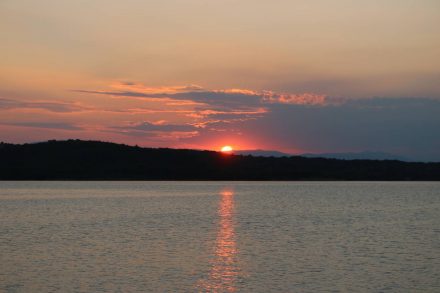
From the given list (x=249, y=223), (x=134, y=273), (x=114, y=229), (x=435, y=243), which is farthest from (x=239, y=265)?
(x=249, y=223)

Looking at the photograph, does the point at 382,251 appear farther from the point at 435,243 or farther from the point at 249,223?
the point at 249,223

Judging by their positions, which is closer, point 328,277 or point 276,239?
point 328,277

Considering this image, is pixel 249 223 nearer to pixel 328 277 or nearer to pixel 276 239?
pixel 276 239

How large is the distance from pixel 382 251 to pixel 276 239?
10.2 m

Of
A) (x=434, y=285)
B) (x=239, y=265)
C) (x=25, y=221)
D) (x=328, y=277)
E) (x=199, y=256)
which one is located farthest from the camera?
(x=25, y=221)

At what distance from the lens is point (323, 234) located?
58531mm

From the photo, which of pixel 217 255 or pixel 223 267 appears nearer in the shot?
pixel 223 267

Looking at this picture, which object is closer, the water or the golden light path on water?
the golden light path on water

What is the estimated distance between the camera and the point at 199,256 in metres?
42.9

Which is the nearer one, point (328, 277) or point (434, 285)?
point (434, 285)

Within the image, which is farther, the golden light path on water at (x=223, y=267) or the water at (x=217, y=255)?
the water at (x=217, y=255)

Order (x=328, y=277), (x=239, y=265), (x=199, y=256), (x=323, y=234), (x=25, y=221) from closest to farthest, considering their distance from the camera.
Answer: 1. (x=328, y=277)
2. (x=239, y=265)
3. (x=199, y=256)
4. (x=323, y=234)
5. (x=25, y=221)

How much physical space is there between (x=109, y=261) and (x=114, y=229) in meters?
21.8

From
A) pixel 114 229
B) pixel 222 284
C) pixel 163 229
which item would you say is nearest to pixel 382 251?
pixel 222 284
